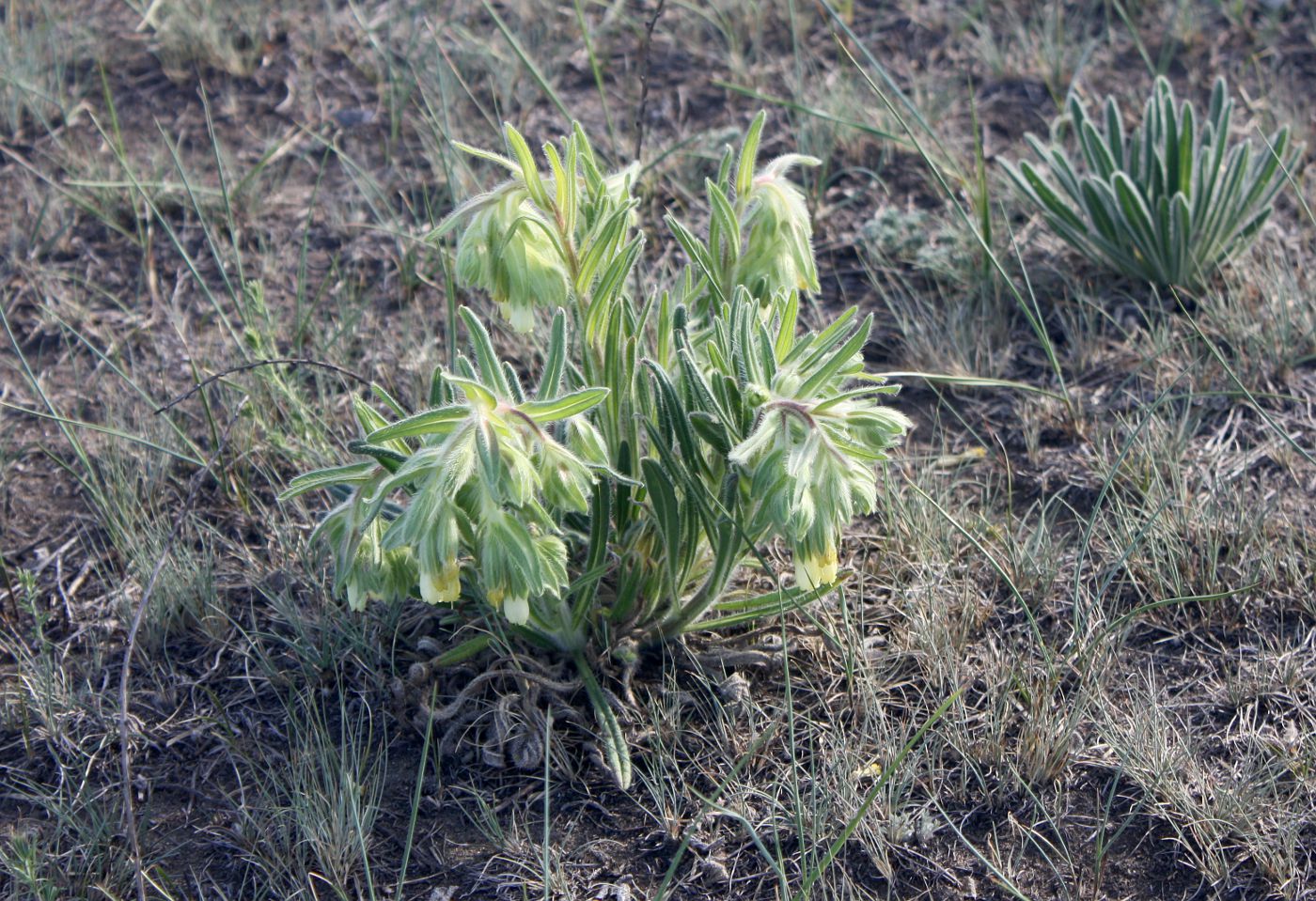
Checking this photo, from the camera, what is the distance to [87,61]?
4.25 metres

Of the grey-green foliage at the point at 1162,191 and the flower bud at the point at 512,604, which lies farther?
the grey-green foliage at the point at 1162,191

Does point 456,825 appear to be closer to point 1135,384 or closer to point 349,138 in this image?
point 1135,384

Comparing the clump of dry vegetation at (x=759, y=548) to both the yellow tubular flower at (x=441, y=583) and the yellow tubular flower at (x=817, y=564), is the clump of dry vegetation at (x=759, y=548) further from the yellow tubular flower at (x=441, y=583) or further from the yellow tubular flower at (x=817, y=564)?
the yellow tubular flower at (x=441, y=583)

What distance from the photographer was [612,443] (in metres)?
2.28

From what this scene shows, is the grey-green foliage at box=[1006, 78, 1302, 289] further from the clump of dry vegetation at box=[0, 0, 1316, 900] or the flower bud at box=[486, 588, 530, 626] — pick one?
the flower bud at box=[486, 588, 530, 626]

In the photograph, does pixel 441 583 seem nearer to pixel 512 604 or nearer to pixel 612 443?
pixel 512 604

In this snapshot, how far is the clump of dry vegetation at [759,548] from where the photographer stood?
222cm

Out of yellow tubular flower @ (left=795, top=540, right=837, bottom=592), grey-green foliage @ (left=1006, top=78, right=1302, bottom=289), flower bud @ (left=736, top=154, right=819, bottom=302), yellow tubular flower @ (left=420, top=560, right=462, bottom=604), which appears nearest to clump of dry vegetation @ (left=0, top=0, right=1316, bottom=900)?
grey-green foliage @ (left=1006, top=78, right=1302, bottom=289)

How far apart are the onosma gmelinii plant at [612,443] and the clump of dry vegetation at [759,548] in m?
0.20

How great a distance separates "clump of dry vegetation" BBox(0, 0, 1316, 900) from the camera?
222 centimetres

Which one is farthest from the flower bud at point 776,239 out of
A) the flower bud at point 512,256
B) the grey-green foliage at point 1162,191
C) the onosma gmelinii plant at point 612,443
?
the grey-green foliage at point 1162,191

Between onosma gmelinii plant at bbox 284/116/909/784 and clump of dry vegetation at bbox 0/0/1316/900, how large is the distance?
0.20m

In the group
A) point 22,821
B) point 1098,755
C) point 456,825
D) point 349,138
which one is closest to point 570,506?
point 456,825

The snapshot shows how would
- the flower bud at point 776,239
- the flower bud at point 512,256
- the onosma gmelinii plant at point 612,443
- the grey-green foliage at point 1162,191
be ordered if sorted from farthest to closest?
the grey-green foliage at point 1162,191
the flower bud at point 776,239
the flower bud at point 512,256
the onosma gmelinii plant at point 612,443
